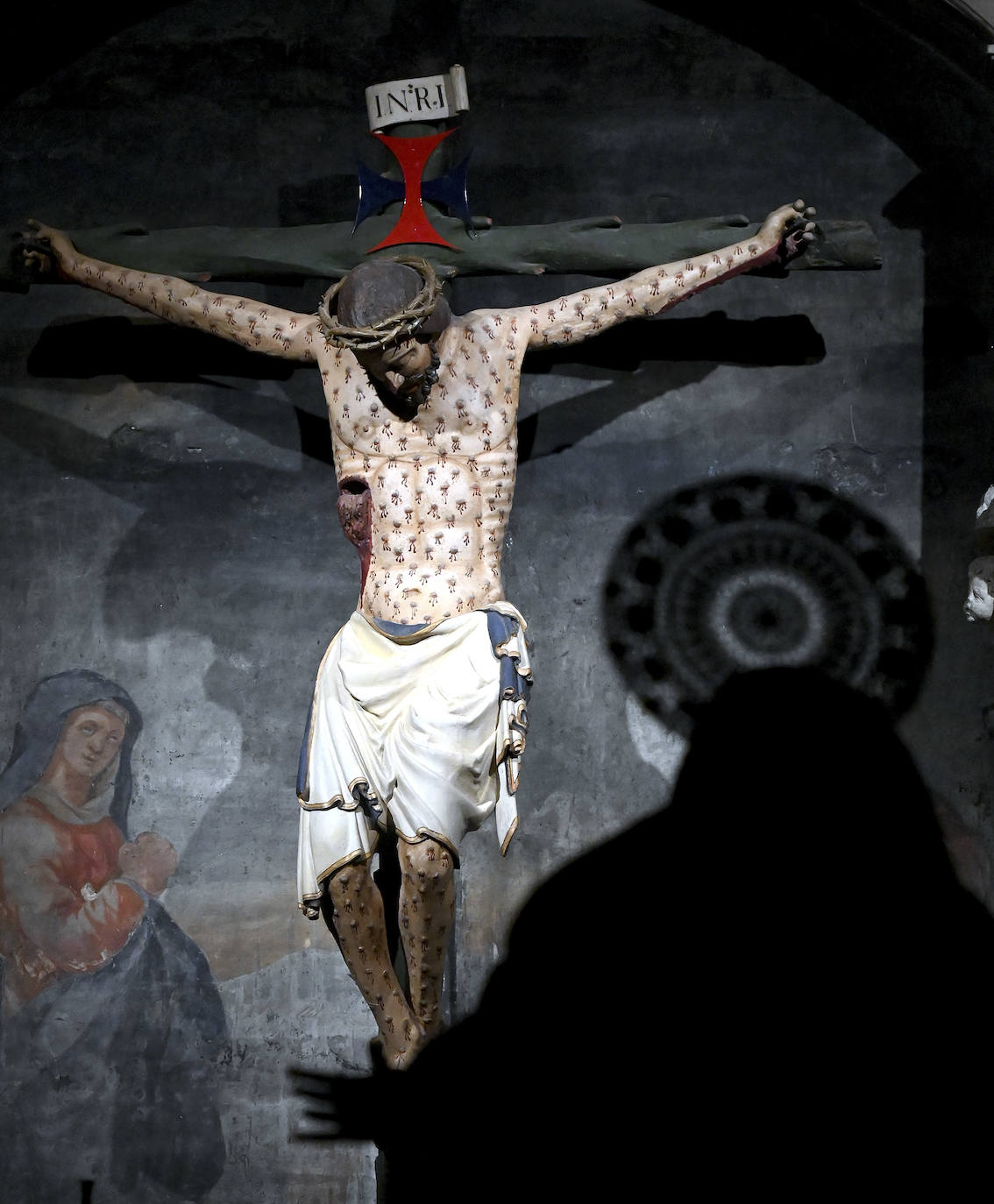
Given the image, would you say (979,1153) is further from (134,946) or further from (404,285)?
(404,285)

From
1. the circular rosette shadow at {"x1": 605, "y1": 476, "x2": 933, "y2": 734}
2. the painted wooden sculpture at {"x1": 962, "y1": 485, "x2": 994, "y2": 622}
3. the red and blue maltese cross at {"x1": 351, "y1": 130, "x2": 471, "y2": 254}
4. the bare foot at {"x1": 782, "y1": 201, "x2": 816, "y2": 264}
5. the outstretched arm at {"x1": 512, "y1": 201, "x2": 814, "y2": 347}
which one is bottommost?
the painted wooden sculpture at {"x1": 962, "y1": 485, "x2": 994, "y2": 622}

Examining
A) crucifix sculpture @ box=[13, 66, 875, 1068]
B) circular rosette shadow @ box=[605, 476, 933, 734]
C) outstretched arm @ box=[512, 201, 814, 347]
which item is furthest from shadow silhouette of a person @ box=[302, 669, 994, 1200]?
outstretched arm @ box=[512, 201, 814, 347]

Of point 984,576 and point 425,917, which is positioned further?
point 425,917

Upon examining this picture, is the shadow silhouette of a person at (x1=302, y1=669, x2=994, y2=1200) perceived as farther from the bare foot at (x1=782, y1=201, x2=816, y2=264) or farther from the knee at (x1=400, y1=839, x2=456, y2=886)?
the bare foot at (x1=782, y1=201, x2=816, y2=264)

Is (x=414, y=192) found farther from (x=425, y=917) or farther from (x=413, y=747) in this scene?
(x=425, y=917)

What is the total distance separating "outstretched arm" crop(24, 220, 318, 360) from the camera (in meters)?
3.69

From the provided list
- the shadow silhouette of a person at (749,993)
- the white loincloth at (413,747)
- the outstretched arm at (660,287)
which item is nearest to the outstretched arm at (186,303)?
the outstretched arm at (660,287)

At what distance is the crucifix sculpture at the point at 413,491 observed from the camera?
336 cm

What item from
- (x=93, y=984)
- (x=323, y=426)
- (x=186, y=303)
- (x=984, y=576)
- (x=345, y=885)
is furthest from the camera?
(x=323, y=426)

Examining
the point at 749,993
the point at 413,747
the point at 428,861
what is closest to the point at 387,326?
the point at 413,747

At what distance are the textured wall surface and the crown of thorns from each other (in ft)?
2.66

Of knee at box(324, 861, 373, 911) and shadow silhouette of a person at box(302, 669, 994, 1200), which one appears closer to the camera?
knee at box(324, 861, 373, 911)

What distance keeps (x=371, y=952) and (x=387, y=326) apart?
1.23m

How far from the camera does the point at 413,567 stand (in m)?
3.52
